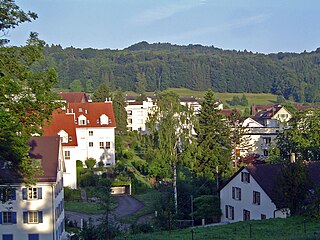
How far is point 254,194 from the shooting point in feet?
112

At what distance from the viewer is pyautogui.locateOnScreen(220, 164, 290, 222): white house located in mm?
32031

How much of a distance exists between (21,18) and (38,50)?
3.67ft

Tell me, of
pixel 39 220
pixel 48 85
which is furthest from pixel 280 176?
pixel 48 85

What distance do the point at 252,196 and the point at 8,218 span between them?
48.0ft

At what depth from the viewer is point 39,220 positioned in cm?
3164

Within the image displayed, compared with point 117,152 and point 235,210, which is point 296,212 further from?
point 117,152

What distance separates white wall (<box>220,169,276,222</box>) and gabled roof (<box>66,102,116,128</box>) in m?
22.5

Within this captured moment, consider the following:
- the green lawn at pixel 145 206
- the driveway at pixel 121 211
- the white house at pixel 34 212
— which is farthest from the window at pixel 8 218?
the green lawn at pixel 145 206

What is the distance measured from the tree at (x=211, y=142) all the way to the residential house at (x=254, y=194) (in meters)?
6.68

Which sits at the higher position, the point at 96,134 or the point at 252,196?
the point at 96,134

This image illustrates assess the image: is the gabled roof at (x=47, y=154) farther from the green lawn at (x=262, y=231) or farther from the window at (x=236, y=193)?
the window at (x=236, y=193)

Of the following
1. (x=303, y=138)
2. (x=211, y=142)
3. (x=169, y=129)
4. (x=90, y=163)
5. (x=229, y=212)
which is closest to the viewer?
(x=229, y=212)

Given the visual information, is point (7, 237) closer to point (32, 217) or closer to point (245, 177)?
point (32, 217)

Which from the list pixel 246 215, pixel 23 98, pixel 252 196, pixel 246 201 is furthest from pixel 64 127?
pixel 23 98
